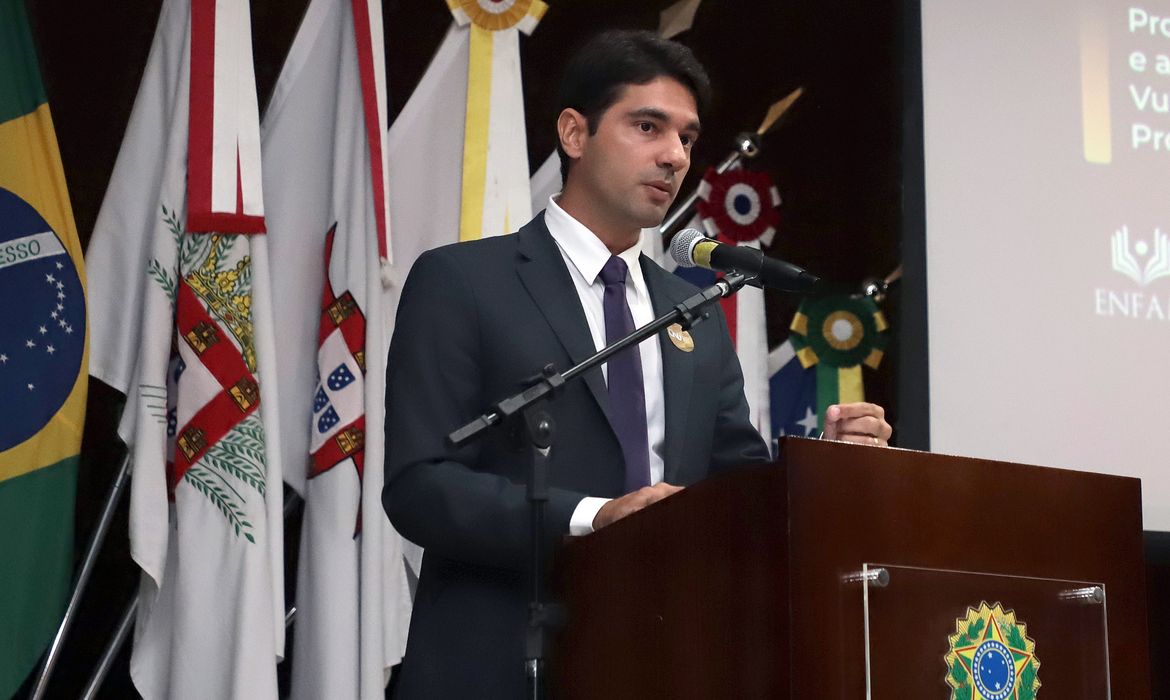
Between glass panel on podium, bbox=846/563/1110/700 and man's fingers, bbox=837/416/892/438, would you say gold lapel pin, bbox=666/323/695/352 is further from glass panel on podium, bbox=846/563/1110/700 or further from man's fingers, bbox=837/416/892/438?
glass panel on podium, bbox=846/563/1110/700

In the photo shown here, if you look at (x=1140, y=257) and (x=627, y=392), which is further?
(x=1140, y=257)

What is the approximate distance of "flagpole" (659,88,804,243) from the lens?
4.25m

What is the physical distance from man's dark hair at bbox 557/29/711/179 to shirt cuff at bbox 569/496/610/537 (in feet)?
2.79

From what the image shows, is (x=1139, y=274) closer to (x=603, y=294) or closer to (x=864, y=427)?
(x=603, y=294)

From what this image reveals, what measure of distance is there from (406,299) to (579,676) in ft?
2.25

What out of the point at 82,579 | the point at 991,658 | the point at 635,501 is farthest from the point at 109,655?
the point at 991,658

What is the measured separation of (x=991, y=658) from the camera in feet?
4.73

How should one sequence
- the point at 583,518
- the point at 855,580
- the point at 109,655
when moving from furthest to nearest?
the point at 109,655 → the point at 583,518 → the point at 855,580

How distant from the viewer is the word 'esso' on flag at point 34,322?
120 inches

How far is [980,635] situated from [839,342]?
3070 millimetres

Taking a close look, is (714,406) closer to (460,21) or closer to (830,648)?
(830,648)

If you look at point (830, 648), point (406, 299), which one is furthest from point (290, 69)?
point (830, 648)

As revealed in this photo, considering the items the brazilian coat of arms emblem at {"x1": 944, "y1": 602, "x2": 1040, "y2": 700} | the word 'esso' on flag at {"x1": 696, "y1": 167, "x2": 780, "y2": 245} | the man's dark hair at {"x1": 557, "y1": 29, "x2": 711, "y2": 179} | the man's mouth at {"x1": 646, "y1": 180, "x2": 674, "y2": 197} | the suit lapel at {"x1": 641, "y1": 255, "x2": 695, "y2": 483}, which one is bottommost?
the brazilian coat of arms emblem at {"x1": 944, "y1": 602, "x2": 1040, "y2": 700}

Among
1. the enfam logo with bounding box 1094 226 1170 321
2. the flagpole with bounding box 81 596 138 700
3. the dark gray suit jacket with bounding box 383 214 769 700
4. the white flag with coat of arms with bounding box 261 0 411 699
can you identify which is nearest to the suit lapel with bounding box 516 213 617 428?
the dark gray suit jacket with bounding box 383 214 769 700
